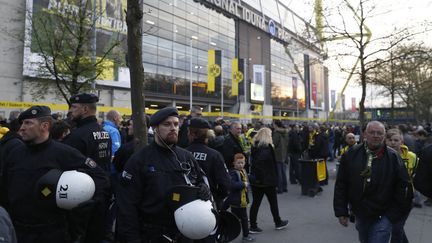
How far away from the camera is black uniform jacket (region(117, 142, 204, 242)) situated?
8.29ft

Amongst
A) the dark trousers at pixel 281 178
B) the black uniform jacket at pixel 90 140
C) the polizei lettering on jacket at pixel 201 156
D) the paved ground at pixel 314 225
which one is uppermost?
the black uniform jacket at pixel 90 140

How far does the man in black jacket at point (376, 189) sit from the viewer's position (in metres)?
3.67

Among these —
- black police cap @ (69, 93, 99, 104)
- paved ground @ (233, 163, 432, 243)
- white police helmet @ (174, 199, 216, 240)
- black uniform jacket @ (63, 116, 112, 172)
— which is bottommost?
paved ground @ (233, 163, 432, 243)

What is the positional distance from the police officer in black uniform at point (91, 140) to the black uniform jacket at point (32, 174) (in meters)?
1.09

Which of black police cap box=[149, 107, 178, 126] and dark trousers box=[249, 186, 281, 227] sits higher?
black police cap box=[149, 107, 178, 126]

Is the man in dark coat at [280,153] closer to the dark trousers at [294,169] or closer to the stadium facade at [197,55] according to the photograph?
the dark trousers at [294,169]

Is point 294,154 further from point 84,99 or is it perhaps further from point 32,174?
point 32,174

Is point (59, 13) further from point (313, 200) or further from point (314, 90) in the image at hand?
point (314, 90)

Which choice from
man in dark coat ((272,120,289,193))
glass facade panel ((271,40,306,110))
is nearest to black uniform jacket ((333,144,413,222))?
man in dark coat ((272,120,289,193))

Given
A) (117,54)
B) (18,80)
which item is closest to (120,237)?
(117,54)

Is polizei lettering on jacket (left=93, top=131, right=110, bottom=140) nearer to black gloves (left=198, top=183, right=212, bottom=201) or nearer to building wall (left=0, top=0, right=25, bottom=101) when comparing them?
black gloves (left=198, top=183, right=212, bottom=201)

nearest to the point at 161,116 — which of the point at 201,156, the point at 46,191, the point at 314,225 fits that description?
the point at 46,191

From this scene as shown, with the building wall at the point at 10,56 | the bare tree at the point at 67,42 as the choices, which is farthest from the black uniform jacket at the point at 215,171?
the building wall at the point at 10,56

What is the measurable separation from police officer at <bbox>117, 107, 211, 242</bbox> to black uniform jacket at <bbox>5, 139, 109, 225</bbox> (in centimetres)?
58
